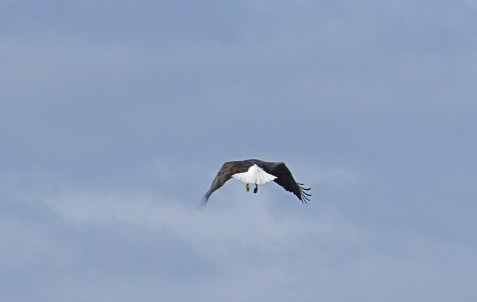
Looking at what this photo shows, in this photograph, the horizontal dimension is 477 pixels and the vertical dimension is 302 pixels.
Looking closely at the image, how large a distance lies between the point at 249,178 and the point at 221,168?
2032 millimetres

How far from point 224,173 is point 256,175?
2.02m

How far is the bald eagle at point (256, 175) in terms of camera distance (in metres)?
101

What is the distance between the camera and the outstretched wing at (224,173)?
99938 millimetres

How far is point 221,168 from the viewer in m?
102

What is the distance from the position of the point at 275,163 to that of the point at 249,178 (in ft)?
16.2

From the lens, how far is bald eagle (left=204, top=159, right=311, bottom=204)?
3971 inches

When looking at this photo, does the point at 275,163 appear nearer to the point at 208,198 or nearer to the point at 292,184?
the point at 292,184

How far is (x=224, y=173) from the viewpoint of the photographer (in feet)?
333

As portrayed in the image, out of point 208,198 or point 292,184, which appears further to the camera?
point 292,184

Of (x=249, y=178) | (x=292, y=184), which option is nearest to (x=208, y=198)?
(x=249, y=178)

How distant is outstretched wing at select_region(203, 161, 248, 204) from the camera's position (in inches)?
3935

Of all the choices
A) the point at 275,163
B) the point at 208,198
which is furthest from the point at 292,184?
the point at 208,198

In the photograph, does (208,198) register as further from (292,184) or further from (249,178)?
(292,184)

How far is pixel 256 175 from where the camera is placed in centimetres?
10188
